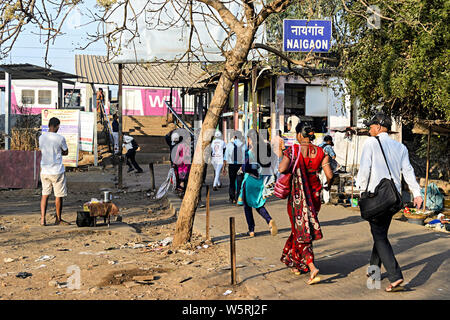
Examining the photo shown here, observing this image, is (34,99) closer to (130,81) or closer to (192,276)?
(130,81)

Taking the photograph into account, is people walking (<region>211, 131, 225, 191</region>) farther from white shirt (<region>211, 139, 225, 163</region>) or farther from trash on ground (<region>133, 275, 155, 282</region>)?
trash on ground (<region>133, 275, 155, 282</region>)

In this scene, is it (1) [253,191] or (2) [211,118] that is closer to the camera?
(2) [211,118]

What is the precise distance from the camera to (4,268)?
22.4 ft

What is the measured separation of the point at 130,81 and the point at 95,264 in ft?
51.8

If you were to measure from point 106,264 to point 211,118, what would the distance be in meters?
2.40

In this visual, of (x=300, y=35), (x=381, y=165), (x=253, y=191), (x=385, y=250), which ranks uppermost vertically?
(x=300, y=35)

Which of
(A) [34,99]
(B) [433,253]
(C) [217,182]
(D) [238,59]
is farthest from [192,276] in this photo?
(A) [34,99]

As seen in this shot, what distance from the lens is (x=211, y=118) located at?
7.76 m

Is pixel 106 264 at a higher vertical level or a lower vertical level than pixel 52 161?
lower

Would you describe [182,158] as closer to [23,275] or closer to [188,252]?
[188,252]

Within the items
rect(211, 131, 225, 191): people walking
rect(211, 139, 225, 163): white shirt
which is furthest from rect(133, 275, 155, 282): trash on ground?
rect(211, 139, 225, 163): white shirt

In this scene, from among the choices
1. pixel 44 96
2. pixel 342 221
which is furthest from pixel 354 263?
pixel 44 96

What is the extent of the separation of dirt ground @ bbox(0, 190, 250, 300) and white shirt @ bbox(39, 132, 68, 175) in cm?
100
